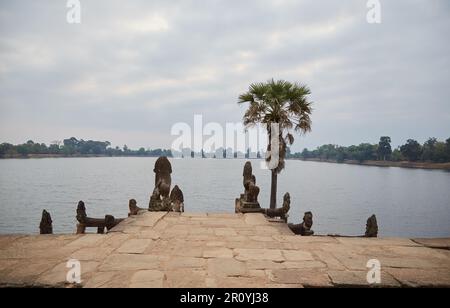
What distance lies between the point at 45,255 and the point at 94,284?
5.07 feet

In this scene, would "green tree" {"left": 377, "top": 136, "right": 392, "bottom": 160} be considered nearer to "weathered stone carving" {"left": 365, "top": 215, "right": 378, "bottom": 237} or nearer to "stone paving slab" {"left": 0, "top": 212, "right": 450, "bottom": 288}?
"weathered stone carving" {"left": 365, "top": 215, "right": 378, "bottom": 237}

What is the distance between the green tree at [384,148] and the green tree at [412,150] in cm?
620

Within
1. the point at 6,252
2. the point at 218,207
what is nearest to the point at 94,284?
the point at 6,252

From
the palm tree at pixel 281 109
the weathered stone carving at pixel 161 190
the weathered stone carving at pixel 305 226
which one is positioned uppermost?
the palm tree at pixel 281 109

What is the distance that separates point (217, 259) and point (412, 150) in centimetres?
11896

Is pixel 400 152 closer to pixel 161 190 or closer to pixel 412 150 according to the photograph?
pixel 412 150

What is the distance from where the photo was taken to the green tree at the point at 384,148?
366 ft

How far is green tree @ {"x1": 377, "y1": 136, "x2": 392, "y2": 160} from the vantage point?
366 ft

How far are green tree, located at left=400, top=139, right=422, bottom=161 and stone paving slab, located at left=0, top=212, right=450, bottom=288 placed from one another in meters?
114

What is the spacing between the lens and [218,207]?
4312 cm

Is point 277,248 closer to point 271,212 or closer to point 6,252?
point 6,252

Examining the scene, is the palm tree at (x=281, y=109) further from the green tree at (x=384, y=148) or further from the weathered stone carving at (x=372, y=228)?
the green tree at (x=384, y=148)

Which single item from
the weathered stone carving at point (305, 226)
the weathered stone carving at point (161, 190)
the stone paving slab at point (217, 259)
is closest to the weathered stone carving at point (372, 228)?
the weathered stone carving at point (305, 226)

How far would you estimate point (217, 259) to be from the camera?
4352mm
